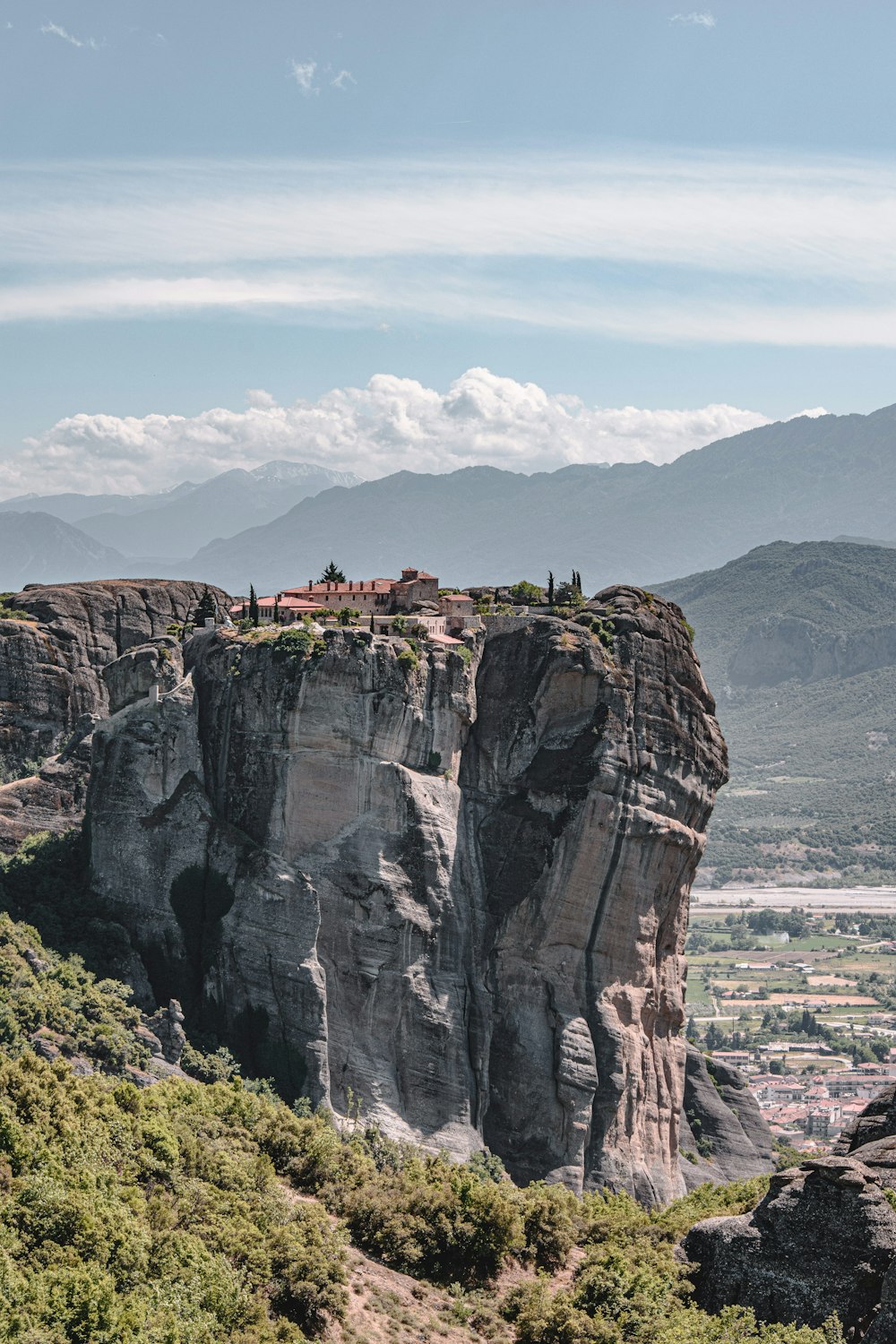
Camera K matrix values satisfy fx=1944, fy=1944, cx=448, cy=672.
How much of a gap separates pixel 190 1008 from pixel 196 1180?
2618 cm

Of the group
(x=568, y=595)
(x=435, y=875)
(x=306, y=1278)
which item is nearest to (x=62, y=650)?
(x=568, y=595)

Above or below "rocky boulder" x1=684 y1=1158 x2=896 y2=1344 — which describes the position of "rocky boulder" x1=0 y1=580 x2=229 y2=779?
above

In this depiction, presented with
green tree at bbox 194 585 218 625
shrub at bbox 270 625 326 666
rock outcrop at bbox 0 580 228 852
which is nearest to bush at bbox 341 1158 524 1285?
shrub at bbox 270 625 326 666

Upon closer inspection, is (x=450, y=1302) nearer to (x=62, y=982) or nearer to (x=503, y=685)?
(x=62, y=982)

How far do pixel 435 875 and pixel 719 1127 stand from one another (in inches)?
780

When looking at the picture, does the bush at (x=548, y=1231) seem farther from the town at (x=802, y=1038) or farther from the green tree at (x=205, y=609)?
the town at (x=802, y=1038)

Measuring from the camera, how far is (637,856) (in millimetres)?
81250

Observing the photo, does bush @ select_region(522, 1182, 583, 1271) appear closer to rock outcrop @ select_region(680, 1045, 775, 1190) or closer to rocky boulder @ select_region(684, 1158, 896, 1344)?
rocky boulder @ select_region(684, 1158, 896, 1344)

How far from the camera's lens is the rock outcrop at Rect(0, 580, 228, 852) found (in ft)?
287

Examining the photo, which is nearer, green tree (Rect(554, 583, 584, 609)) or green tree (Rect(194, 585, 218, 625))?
green tree (Rect(554, 583, 584, 609))

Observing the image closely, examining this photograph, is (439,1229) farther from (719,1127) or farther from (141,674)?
(141,674)

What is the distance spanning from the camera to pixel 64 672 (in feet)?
318

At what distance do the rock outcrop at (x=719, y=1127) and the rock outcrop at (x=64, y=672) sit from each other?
3039cm

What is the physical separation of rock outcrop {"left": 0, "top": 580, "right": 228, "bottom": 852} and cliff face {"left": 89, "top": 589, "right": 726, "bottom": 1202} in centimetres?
491
